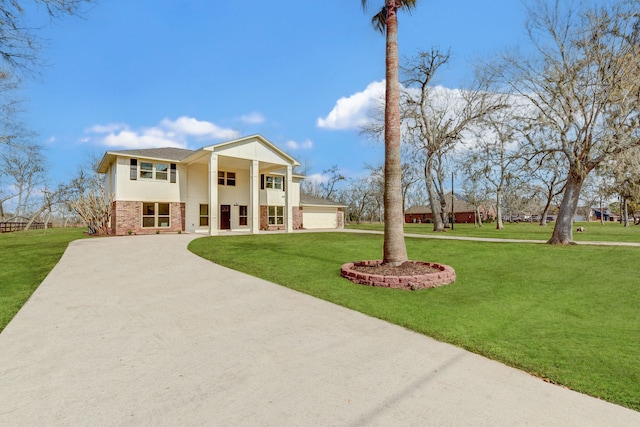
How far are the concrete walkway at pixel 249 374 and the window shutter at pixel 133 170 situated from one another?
15635mm

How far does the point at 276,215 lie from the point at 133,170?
10792mm

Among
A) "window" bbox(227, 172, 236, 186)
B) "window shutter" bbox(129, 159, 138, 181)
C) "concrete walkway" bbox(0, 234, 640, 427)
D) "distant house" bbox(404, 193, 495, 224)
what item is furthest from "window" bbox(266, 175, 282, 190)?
"distant house" bbox(404, 193, 495, 224)

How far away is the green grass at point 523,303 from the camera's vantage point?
11.7 feet

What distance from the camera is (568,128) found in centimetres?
1371

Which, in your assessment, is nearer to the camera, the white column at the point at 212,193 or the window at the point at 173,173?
the white column at the point at 212,193

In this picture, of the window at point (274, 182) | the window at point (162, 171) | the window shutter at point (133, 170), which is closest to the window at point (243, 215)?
the window at point (274, 182)

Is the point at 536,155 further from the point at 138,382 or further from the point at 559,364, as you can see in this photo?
the point at 138,382

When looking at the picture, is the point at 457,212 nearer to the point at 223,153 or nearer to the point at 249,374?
the point at 223,153

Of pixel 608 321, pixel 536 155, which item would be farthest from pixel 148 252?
pixel 536 155

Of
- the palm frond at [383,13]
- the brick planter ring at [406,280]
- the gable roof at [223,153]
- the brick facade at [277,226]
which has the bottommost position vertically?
the brick planter ring at [406,280]

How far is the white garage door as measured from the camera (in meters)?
28.3

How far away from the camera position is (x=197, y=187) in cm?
2175

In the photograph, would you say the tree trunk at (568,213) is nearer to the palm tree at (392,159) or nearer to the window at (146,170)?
the palm tree at (392,159)

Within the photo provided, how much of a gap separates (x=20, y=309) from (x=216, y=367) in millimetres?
4464
